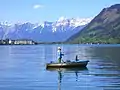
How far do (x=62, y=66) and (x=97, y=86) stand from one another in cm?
2716

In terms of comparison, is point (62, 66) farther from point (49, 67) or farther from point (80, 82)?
point (80, 82)

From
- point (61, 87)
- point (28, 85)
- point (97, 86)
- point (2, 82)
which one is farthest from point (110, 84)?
point (2, 82)

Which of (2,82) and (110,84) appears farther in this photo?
(2,82)

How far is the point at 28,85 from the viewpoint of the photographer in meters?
51.5

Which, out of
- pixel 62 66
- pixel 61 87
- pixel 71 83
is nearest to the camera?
pixel 61 87

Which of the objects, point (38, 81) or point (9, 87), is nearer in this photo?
point (9, 87)

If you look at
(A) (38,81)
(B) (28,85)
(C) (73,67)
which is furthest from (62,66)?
(B) (28,85)

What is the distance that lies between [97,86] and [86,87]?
4.62ft

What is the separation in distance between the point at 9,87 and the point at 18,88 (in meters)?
1.65

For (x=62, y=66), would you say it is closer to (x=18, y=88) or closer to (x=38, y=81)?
(x=38, y=81)

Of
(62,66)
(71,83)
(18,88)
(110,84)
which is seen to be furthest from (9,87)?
(62,66)

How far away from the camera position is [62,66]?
76000 millimetres

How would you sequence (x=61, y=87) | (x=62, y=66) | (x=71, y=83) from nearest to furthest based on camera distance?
(x=61, y=87) → (x=71, y=83) → (x=62, y=66)

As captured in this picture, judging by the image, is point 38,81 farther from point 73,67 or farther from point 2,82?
point 73,67
